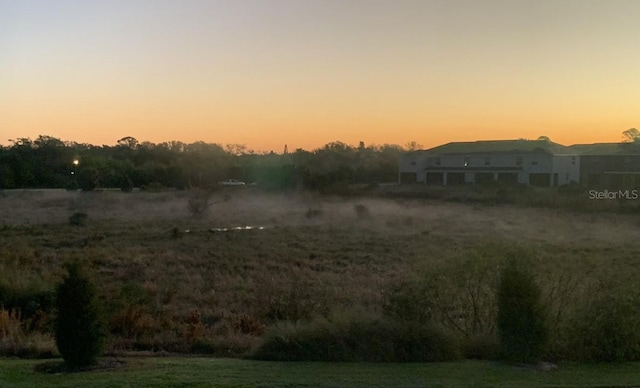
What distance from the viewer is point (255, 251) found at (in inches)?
1158

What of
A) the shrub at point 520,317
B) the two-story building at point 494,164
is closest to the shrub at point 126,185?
the two-story building at point 494,164

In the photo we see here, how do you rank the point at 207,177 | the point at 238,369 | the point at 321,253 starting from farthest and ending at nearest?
the point at 207,177, the point at 321,253, the point at 238,369

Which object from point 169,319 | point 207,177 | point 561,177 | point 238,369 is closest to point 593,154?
point 561,177

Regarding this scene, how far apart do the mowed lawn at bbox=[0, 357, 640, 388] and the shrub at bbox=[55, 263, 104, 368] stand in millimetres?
442

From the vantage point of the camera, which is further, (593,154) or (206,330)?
(593,154)

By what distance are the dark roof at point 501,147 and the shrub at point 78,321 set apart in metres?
59.9

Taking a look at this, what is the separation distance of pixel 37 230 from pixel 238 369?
31.0 metres

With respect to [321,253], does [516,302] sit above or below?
above

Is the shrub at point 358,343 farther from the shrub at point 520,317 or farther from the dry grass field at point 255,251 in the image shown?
the dry grass field at point 255,251

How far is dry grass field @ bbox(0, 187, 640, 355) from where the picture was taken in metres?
13.5

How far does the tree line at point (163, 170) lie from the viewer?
69688mm

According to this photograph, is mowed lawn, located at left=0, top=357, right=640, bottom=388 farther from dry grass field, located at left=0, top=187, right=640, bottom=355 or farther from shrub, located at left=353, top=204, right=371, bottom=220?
shrub, located at left=353, top=204, right=371, bottom=220

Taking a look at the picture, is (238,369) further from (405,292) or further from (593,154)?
(593,154)

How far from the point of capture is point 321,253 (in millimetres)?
28891
